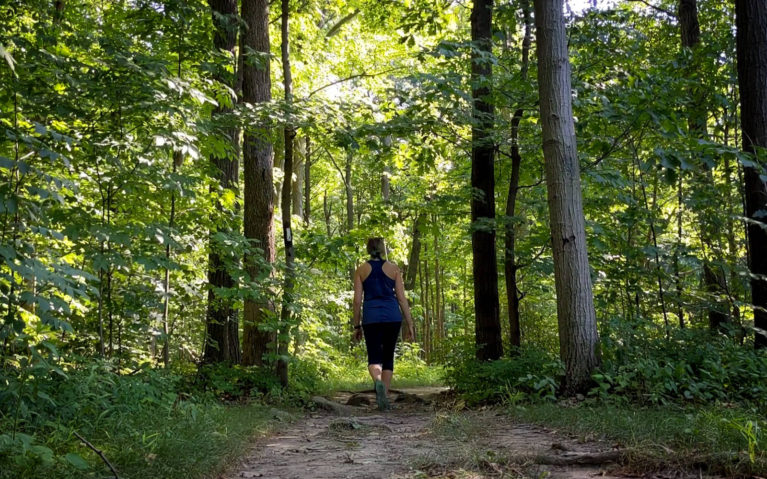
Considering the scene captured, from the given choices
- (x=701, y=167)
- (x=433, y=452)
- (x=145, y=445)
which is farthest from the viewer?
(x=701, y=167)

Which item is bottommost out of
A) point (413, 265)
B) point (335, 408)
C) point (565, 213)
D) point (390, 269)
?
point (335, 408)

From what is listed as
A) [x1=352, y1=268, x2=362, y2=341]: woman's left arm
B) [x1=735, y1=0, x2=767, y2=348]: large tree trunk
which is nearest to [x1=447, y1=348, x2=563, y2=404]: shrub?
[x1=352, y1=268, x2=362, y2=341]: woman's left arm

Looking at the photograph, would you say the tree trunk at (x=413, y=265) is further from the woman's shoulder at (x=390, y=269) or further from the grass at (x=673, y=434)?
the grass at (x=673, y=434)

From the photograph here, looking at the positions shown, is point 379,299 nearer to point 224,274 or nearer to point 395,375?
point 224,274

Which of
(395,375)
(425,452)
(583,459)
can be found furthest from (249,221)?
(395,375)

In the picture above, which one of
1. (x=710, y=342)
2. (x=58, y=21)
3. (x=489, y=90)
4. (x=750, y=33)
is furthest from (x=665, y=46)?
(x=58, y=21)

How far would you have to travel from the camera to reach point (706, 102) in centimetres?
862

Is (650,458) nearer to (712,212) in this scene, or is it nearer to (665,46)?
→ (712,212)

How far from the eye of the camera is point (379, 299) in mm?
7848

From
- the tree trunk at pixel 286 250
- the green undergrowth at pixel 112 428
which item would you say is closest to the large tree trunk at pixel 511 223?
the tree trunk at pixel 286 250

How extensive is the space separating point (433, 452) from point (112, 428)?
7.91 ft

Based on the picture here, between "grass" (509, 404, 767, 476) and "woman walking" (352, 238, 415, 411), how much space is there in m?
2.54

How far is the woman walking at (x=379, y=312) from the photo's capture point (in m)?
7.75

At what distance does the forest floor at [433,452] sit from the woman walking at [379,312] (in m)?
1.33
